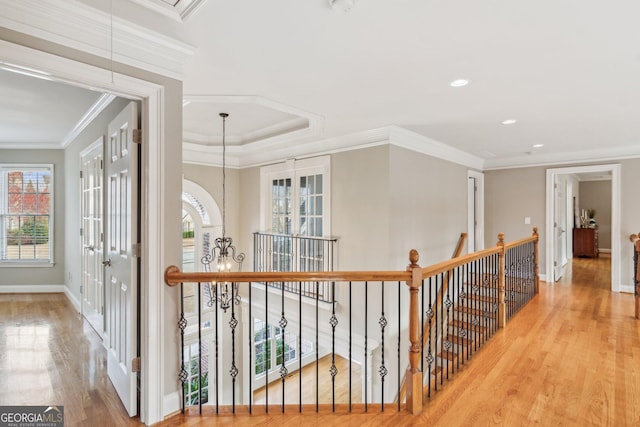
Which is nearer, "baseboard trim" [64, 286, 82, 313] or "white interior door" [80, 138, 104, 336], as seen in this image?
"white interior door" [80, 138, 104, 336]

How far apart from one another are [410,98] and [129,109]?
2.36 meters

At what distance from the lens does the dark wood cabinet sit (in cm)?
879

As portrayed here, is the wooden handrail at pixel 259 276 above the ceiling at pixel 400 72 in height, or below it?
below

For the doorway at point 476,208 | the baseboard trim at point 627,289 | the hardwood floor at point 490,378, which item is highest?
the doorway at point 476,208

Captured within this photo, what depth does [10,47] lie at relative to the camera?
1.59m

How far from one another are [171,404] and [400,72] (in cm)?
285

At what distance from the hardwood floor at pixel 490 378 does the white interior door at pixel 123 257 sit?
23 cm

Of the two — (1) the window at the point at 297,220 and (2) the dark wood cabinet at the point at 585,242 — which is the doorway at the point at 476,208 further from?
(2) the dark wood cabinet at the point at 585,242

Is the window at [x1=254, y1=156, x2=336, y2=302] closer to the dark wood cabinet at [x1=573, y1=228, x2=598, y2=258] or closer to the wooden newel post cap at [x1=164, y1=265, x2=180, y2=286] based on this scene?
the wooden newel post cap at [x1=164, y1=265, x2=180, y2=286]

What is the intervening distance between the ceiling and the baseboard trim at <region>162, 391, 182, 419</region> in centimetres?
229

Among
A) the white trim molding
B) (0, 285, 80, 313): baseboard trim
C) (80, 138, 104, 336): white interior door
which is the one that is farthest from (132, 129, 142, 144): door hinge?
(0, 285, 80, 313): baseboard trim

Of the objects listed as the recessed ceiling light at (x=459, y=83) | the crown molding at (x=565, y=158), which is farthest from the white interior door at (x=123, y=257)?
the crown molding at (x=565, y=158)

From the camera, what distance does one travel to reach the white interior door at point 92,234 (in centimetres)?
335

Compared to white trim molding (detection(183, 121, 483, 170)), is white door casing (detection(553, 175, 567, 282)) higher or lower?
lower
